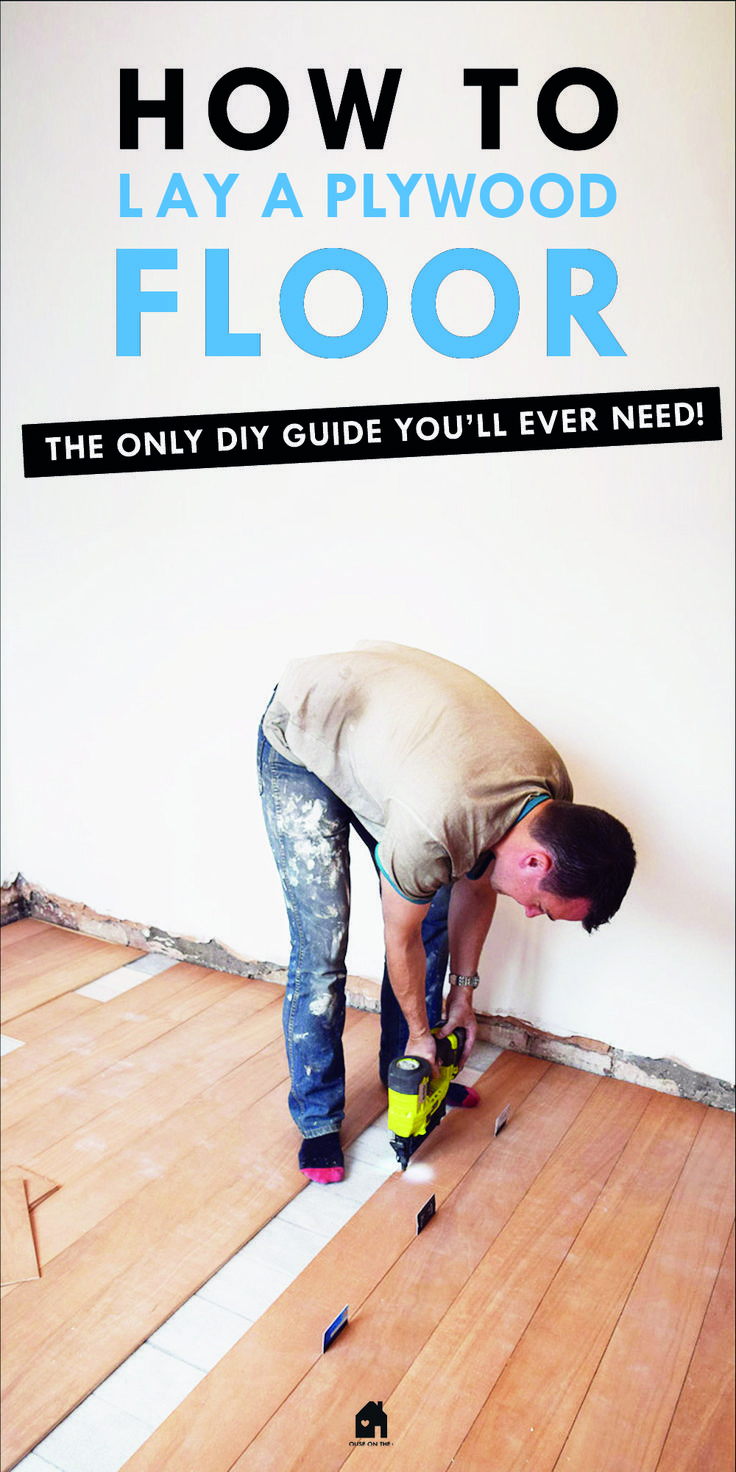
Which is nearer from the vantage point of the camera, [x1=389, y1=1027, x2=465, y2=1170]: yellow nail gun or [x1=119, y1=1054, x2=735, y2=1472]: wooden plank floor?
[x1=119, y1=1054, x2=735, y2=1472]: wooden plank floor

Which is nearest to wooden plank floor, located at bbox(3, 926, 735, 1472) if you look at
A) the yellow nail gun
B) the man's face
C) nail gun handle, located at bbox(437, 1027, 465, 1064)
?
the yellow nail gun

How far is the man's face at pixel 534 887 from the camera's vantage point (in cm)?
161

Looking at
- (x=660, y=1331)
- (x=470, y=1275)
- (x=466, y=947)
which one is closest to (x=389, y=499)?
(x=466, y=947)

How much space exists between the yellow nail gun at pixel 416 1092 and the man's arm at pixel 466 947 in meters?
0.02

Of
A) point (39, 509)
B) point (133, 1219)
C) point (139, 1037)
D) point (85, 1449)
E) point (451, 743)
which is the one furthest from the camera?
point (39, 509)

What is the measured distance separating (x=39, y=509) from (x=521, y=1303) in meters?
2.41

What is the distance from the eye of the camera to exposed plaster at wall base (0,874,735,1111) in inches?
92.4

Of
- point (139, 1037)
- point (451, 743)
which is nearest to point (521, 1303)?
point (451, 743)

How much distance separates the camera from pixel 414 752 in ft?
5.50

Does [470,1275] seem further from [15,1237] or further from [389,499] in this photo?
[389,499]

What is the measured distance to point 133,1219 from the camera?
1930 millimetres

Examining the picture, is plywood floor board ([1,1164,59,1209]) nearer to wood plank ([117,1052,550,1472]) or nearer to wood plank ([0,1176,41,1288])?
wood plank ([0,1176,41,1288])

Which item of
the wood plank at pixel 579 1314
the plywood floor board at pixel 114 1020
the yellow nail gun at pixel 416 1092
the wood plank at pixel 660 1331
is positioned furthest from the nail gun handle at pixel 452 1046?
the plywood floor board at pixel 114 1020

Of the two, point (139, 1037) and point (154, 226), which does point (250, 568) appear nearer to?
point (154, 226)
